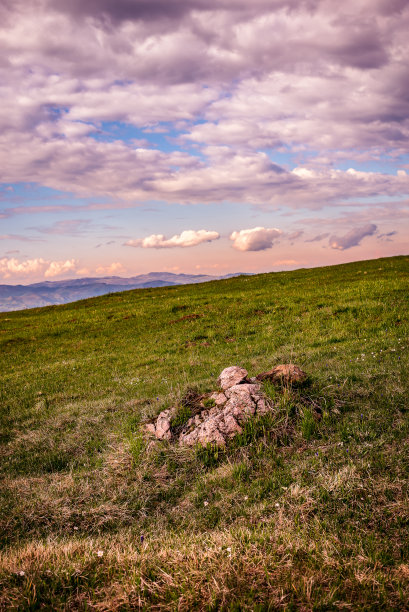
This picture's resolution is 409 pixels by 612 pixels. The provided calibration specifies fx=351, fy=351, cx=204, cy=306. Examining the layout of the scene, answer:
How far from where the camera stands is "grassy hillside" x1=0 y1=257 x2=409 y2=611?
3.37 metres

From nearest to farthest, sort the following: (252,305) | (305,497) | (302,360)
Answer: (305,497) < (302,360) < (252,305)

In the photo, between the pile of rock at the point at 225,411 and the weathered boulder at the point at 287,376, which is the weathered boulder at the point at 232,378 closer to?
the pile of rock at the point at 225,411

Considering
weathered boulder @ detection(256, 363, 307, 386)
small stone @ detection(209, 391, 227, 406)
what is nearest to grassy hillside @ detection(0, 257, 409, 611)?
weathered boulder @ detection(256, 363, 307, 386)

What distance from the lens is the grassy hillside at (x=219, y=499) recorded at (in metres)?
3.37

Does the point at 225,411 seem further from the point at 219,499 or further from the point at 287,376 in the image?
the point at 219,499

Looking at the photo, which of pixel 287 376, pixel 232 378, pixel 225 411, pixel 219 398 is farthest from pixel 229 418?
pixel 287 376

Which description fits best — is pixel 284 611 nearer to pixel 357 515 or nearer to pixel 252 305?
pixel 357 515

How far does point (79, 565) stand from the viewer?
3.79 metres

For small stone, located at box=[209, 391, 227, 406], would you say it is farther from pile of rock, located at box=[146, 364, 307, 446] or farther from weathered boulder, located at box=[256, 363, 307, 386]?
weathered boulder, located at box=[256, 363, 307, 386]

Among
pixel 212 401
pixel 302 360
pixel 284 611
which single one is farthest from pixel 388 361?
pixel 284 611

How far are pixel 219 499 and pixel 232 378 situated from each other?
3538mm

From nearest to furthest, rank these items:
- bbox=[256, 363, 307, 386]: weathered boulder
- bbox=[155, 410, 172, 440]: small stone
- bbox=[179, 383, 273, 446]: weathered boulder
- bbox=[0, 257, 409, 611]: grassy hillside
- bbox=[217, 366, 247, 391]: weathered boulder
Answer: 1. bbox=[0, 257, 409, 611]: grassy hillside
2. bbox=[179, 383, 273, 446]: weathered boulder
3. bbox=[155, 410, 172, 440]: small stone
4. bbox=[256, 363, 307, 386]: weathered boulder
5. bbox=[217, 366, 247, 391]: weathered boulder

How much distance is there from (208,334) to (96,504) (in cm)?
1594

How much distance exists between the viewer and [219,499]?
5535 millimetres
